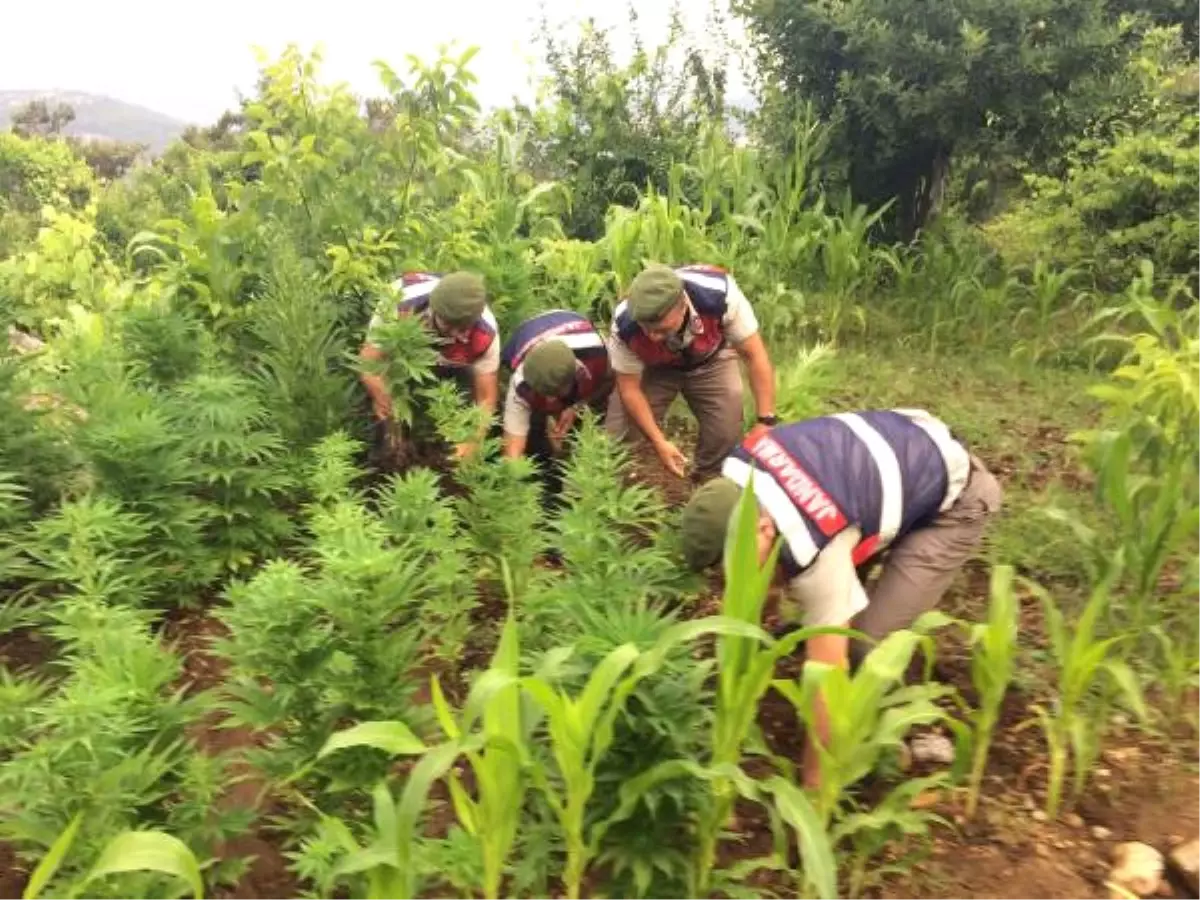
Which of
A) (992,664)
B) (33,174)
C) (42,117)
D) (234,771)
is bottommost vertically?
(33,174)

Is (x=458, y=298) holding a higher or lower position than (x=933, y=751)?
higher

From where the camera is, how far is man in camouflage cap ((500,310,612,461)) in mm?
3318

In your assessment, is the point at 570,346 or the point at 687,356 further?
the point at 687,356

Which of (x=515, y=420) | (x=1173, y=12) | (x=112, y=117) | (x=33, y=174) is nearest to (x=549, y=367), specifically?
(x=515, y=420)

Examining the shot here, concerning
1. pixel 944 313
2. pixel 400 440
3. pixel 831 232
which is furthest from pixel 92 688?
pixel 944 313

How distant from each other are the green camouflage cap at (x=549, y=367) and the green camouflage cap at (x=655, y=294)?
11.3 inches


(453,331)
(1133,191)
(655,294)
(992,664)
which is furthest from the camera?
(1133,191)

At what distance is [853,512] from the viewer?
235cm

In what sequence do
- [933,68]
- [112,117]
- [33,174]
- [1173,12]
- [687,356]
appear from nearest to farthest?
[687,356] < [933,68] < [1173,12] < [33,174] < [112,117]

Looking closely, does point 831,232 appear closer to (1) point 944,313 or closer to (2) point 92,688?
(1) point 944,313

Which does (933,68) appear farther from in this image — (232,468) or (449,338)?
(232,468)

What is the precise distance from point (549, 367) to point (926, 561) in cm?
138

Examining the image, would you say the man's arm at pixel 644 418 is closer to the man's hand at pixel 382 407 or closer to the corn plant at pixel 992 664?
the man's hand at pixel 382 407

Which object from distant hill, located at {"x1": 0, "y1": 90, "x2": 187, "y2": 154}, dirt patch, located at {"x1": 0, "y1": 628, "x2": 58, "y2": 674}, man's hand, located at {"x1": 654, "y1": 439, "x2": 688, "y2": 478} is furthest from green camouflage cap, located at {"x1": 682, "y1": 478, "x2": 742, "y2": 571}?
distant hill, located at {"x1": 0, "y1": 90, "x2": 187, "y2": 154}
